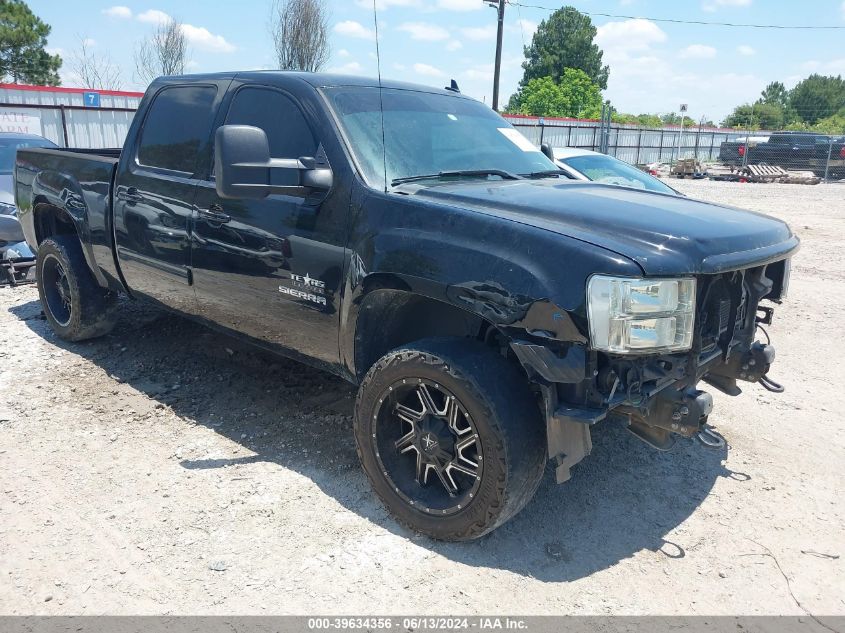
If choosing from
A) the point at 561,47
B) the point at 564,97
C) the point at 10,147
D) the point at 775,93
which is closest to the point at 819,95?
the point at 775,93

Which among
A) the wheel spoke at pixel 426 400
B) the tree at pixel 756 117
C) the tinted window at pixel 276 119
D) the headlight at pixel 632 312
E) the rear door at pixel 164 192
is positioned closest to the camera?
the headlight at pixel 632 312

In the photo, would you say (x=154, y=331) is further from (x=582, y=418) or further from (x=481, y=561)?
(x=582, y=418)

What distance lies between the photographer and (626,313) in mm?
2531

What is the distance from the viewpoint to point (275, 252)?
→ 3.58 meters

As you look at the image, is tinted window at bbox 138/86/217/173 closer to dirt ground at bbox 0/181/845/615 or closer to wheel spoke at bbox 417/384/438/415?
dirt ground at bbox 0/181/845/615

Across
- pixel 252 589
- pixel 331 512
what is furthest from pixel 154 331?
pixel 252 589

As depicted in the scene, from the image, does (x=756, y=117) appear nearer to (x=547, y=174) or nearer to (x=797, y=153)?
(x=797, y=153)

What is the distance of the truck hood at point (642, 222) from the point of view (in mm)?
2629

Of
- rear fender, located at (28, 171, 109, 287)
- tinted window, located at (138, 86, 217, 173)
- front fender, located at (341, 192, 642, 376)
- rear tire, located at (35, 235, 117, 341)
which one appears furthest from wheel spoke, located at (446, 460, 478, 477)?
rear tire, located at (35, 235, 117, 341)

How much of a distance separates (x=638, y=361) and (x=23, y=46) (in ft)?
154

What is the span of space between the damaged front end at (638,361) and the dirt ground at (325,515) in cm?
51

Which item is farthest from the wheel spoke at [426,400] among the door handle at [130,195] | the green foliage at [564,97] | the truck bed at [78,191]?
the green foliage at [564,97]

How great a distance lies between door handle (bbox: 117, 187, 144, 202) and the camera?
4.50 meters

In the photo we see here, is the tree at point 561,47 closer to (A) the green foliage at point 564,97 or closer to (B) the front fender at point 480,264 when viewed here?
(A) the green foliage at point 564,97
